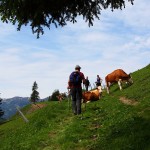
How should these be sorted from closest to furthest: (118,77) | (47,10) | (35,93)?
(47,10), (118,77), (35,93)

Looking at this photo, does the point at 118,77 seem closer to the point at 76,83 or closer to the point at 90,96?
the point at 90,96

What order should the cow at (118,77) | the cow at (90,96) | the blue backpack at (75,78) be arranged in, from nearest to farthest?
the blue backpack at (75,78) < the cow at (90,96) < the cow at (118,77)

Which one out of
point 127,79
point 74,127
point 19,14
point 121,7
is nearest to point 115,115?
point 74,127

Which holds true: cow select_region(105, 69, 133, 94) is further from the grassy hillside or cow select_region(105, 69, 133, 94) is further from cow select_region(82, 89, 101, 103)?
the grassy hillside

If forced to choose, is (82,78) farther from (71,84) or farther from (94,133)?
(94,133)

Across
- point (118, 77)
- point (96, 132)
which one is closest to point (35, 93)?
point (118, 77)

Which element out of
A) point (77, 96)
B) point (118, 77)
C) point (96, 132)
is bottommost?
point (96, 132)

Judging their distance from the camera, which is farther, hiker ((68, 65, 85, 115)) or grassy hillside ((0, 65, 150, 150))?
hiker ((68, 65, 85, 115))

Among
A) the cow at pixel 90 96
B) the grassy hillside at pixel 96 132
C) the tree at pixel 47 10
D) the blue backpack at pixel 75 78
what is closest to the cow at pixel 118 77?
the cow at pixel 90 96

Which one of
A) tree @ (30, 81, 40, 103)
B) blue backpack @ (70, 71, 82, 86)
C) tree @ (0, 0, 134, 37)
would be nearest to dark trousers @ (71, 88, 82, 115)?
blue backpack @ (70, 71, 82, 86)

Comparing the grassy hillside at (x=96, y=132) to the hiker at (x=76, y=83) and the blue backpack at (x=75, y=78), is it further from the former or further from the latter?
the blue backpack at (x=75, y=78)

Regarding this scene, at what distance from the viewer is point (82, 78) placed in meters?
22.8

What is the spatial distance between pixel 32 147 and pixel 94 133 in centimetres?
298

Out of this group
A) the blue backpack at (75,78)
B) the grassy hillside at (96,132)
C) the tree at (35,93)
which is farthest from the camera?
the tree at (35,93)
